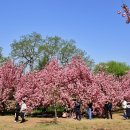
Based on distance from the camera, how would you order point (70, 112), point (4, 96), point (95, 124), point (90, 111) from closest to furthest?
point (95, 124) → point (90, 111) → point (70, 112) → point (4, 96)

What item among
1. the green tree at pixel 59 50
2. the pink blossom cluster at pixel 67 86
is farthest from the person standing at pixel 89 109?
the green tree at pixel 59 50

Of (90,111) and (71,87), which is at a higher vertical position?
(71,87)

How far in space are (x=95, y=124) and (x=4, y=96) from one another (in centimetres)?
1517

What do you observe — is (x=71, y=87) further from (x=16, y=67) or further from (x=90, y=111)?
(x=16, y=67)

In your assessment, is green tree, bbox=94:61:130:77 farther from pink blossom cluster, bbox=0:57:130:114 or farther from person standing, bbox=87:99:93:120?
person standing, bbox=87:99:93:120

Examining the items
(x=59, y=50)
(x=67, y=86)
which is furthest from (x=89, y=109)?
(x=59, y=50)

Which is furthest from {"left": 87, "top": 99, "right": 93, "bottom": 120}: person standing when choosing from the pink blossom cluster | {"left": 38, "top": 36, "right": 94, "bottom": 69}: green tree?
{"left": 38, "top": 36, "right": 94, "bottom": 69}: green tree

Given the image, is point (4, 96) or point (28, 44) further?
point (28, 44)

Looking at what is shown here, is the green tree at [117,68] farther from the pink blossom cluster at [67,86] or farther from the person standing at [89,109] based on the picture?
the person standing at [89,109]

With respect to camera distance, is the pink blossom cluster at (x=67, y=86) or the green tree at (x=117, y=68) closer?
the pink blossom cluster at (x=67, y=86)

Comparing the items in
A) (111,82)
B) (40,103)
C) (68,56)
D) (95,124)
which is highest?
(68,56)

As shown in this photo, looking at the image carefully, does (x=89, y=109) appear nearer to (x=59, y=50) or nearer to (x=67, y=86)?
(x=67, y=86)

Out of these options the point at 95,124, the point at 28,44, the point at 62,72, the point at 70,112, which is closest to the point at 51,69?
the point at 62,72

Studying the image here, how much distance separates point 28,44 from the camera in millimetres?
91938
